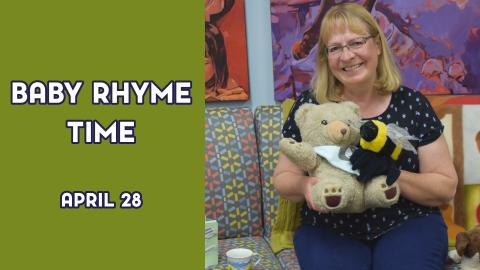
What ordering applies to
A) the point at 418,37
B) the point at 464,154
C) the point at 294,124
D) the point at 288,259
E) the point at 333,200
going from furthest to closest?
the point at 418,37 → the point at 464,154 → the point at 288,259 → the point at 294,124 → the point at 333,200

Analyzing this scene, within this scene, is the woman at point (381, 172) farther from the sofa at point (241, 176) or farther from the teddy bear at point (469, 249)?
the sofa at point (241, 176)

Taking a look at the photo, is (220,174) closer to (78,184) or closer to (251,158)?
(251,158)

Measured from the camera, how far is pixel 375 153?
1.20 m

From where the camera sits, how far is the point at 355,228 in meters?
1.32

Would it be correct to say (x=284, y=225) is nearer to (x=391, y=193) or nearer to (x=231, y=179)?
Answer: (x=231, y=179)

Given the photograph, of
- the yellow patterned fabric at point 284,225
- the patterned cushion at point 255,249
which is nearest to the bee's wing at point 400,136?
the yellow patterned fabric at point 284,225

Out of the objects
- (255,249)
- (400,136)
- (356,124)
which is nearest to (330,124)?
(356,124)

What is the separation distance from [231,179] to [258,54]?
0.51m

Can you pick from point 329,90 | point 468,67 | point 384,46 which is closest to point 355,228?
point 329,90

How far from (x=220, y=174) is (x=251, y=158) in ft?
0.39

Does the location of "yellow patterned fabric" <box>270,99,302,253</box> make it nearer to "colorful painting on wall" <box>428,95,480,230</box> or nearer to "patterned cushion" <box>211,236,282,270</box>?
"patterned cushion" <box>211,236,282,270</box>

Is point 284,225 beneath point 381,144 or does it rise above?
beneath

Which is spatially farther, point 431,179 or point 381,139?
point 431,179

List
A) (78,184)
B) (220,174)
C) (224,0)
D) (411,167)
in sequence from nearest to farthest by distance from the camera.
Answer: (78,184) → (411,167) → (220,174) → (224,0)
